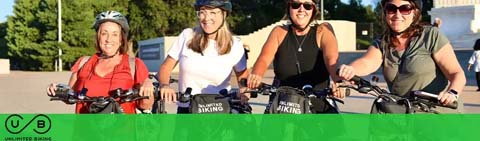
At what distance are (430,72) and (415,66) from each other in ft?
0.25

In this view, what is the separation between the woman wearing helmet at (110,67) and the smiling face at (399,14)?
134 centimetres

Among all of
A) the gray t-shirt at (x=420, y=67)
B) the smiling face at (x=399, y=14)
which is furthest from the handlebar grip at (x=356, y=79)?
the smiling face at (x=399, y=14)

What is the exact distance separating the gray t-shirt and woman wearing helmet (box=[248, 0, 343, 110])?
19.9 inches

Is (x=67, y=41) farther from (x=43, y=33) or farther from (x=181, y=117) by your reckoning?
(x=181, y=117)

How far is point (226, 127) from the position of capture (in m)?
3.34

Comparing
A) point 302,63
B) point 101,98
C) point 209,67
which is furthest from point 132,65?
point 302,63

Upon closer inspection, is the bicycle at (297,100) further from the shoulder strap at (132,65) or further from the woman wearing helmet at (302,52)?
the shoulder strap at (132,65)

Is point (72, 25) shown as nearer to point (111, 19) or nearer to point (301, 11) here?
point (111, 19)

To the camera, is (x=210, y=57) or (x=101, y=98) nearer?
(x=101, y=98)

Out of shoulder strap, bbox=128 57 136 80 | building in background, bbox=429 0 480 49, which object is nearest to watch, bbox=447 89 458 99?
shoulder strap, bbox=128 57 136 80

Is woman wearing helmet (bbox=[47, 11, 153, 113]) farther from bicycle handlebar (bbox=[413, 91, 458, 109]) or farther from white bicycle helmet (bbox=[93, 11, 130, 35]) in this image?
bicycle handlebar (bbox=[413, 91, 458, 109])

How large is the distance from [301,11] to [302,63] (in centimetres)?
30

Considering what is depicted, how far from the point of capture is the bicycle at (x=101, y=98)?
3660 millimetres

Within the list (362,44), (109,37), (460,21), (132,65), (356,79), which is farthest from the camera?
(362,44)
